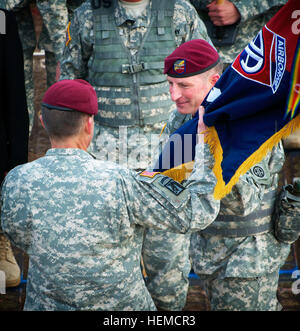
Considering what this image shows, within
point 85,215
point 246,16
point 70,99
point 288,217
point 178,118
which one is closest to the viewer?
point 85,215

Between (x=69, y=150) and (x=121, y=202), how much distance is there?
339 millimetres

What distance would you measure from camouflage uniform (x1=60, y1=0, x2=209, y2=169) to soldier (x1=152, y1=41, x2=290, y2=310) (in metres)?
1.03

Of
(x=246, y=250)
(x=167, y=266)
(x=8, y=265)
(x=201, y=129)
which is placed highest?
(x=201, y=129)

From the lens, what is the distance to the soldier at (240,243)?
10.5 ft

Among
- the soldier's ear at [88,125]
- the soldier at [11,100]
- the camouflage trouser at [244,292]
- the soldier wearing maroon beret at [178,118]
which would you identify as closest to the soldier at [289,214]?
the camouflage trouser at [244,292]

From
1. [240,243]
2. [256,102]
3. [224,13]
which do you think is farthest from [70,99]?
[224,13]

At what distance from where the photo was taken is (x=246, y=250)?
127 inches

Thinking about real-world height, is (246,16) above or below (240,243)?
above

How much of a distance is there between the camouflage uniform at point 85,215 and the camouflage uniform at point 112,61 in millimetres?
1870

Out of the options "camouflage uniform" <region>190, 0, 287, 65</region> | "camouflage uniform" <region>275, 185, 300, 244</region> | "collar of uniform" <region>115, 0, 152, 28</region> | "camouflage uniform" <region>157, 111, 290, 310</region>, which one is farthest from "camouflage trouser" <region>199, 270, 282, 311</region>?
"camouflage uniform" <region>190, 0, 287, 65</region>

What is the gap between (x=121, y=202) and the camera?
2406 mm

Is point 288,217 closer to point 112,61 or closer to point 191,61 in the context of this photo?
point 191,61

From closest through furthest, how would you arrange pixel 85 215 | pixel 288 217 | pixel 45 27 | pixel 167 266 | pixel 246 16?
pixel 85 215
pixel 288 217
pixel 167 266
pixel 246 16
pixel 45 27

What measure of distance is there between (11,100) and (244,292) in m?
1.83
